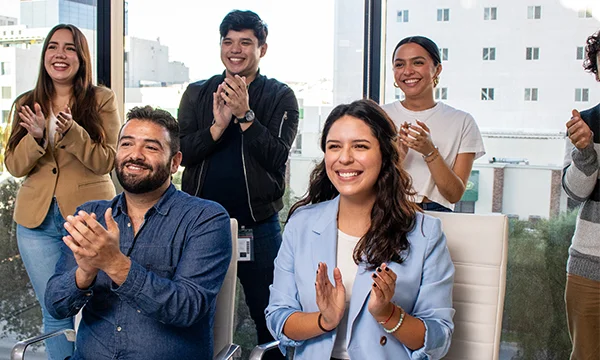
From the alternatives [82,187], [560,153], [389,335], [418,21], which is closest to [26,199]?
[82,187]

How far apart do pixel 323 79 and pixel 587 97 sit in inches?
53.8

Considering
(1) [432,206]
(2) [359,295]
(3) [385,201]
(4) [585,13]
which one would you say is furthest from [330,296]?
(4) [585,13]

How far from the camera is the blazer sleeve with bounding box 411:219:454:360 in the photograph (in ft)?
6.12

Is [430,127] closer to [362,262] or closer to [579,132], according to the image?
[579,132]

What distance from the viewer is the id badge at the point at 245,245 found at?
9.32 ft

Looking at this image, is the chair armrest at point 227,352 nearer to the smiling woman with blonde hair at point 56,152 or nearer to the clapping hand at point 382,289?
the clapping hand at point 382,289

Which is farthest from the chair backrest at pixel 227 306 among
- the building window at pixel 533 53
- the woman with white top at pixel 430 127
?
the building window at pixel 533 53

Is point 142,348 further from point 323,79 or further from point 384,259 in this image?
point 323,79

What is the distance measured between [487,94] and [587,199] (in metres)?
1.13

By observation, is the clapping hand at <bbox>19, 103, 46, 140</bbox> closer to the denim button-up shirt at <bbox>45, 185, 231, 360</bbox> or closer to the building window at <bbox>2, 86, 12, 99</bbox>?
the denim button-up shirt at <bbox>45, 185, 231, 360</bbox>

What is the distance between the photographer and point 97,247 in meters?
1.80

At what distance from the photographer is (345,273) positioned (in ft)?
6.59

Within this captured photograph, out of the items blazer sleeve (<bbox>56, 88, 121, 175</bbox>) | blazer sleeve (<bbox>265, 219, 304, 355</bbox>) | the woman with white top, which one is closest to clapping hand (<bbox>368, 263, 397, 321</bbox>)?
blazer sleeve (<bbox>265, 219, 304, 355</bbox>)

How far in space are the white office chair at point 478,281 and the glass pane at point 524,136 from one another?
1.43 m
